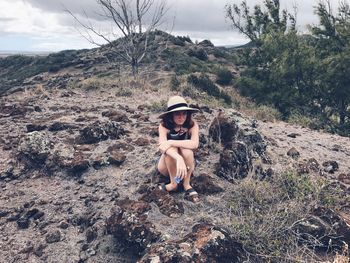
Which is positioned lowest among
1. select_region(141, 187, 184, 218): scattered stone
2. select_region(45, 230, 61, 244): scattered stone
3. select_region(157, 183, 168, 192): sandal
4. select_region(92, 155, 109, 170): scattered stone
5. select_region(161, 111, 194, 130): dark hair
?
select_region(45, 230, 61, 244): scattered stone

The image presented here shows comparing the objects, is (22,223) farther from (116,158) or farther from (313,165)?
(313,165)

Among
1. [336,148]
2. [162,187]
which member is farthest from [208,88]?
[162,187]

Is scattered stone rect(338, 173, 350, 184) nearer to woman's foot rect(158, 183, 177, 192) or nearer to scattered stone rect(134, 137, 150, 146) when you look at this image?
woman's foot rect(158, 183, 177, 192)

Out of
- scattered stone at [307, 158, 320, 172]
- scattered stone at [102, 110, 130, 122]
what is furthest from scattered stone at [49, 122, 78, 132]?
scattered stone at [307, 158, 320, 172]

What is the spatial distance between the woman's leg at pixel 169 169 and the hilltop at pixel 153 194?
12 centimetres

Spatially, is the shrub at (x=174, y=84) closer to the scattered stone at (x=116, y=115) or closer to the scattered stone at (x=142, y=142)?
the scattered stone at (x=116, y=115)

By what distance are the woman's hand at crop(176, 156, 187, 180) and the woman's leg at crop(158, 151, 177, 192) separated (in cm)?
17

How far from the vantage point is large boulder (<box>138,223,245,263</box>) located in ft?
10.7

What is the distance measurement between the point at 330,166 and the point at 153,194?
8.99ft

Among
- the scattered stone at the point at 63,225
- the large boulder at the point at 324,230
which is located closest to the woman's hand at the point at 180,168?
the large boulder at the point at 324,230

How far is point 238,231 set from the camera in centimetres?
348

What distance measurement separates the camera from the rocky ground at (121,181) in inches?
145

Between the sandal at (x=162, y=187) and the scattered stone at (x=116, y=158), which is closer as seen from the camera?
the sandal at (x=162, y=187)

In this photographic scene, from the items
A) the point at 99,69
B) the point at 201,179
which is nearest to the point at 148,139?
the point at 201,179
